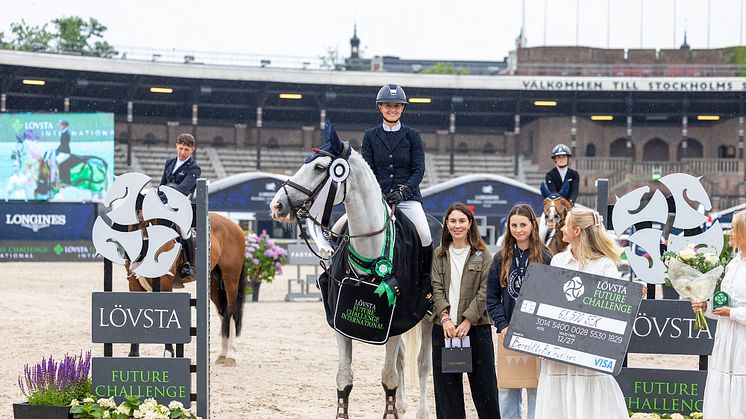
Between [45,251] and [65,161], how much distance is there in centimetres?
573

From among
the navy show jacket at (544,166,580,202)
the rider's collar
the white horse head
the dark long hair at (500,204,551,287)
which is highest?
the rider's collar

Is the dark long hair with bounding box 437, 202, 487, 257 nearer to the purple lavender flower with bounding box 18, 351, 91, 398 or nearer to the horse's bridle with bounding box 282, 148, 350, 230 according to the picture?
the horse's bridle with bounding box 282, 148, 350, 230

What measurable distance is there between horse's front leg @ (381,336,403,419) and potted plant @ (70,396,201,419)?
1.36 metres

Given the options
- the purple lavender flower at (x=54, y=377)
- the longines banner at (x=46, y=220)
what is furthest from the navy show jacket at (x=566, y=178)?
the longines banner at (x=46, y=220)

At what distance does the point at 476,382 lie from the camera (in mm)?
6309

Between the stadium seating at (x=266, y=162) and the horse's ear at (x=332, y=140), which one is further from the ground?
the stadium seating at (x=266, y=162)

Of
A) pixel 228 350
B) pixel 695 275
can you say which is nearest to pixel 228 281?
pixel 228 350

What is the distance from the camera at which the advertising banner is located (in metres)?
34.7

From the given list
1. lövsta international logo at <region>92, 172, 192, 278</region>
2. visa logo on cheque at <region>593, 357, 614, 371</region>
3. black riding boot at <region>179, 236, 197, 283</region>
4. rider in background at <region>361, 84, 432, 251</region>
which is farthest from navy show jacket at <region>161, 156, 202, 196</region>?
visa logo on cheque at <region>593, 357, 614, 371</region>

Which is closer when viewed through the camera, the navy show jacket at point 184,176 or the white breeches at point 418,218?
the white breeches at point 418,218

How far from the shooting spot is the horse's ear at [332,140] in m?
6.36

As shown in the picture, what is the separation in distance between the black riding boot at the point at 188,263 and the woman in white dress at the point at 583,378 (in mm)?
5023

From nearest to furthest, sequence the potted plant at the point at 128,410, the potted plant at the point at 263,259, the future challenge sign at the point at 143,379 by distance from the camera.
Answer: the potted plant at the point at 128,410 < the future challenge sign at the point at 143,379 < the potted plant at the point at 263,259

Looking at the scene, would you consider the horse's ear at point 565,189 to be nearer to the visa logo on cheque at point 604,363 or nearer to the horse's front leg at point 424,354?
the horse's front leg at point 424,354
